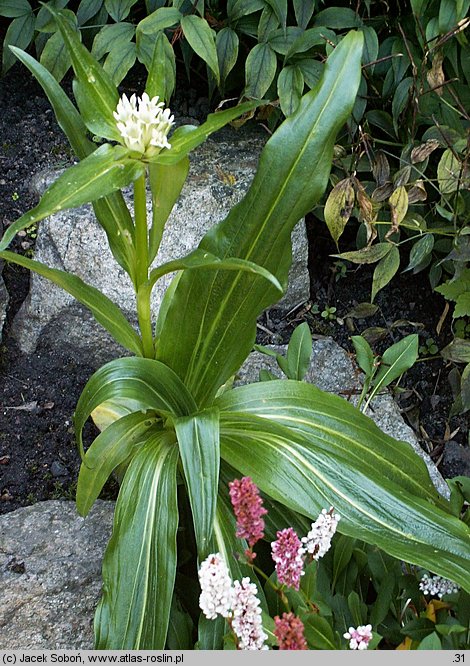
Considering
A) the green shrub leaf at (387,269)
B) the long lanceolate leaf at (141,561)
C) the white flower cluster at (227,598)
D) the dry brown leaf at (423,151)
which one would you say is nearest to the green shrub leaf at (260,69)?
the dry brown leaf at (423,151)

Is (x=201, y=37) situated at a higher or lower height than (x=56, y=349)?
higher

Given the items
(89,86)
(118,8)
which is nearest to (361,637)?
(89,86)

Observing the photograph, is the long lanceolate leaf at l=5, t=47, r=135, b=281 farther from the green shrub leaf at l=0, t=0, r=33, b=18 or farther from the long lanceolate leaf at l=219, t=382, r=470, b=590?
the green shrub leaf at l=0, t=0, r=33, b=18

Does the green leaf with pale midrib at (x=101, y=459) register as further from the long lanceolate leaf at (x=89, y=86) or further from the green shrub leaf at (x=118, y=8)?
the green shrub leaf at (x=118, y=8)

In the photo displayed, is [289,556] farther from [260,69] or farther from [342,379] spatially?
[260,69]

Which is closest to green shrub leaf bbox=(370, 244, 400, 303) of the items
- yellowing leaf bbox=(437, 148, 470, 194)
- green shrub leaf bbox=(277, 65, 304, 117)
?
yellowing leaf bbox=(437, 148, 470, 194)

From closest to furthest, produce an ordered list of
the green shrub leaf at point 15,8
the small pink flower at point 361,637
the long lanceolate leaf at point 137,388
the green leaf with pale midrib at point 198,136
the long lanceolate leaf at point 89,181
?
the small pink flower at point 361,637, the long lanceolate leaf at point 89,181, the green leaf with pale midrib at point 198,136, the long lanceolate leaf at point 137,388, the green shrub leaf at point 15,8
